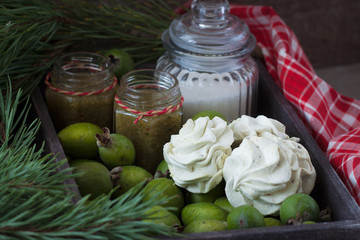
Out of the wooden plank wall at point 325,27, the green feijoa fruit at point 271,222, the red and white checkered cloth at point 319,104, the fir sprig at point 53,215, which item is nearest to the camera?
the fir sprig at point 53,215

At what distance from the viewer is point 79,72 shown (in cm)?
84

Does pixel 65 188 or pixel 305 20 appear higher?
pixel 65 188

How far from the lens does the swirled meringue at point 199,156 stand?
2.04 feet

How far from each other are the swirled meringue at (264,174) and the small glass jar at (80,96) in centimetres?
24

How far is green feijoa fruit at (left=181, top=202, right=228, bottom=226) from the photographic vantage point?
589 millimetres

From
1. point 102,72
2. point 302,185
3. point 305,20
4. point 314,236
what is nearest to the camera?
point 314,236

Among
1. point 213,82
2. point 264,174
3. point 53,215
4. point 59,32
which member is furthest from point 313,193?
point 59,32

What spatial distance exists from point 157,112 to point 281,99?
0.21 metres

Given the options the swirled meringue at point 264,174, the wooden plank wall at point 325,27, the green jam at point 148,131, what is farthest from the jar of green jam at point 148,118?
the wooden plank wall at point 325,27

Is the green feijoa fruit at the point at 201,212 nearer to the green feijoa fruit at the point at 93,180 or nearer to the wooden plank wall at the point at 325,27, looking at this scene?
the green feijoa fruit at the point at 93,180

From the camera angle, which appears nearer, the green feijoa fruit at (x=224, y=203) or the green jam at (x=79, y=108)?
the green feijoa fruit at (x=224, y=203)

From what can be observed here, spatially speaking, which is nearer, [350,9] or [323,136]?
[323,136]

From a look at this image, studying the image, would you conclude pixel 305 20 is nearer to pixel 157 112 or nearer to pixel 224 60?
pixel 224 60

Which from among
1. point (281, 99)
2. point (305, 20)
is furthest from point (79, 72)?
point (305, 20)
